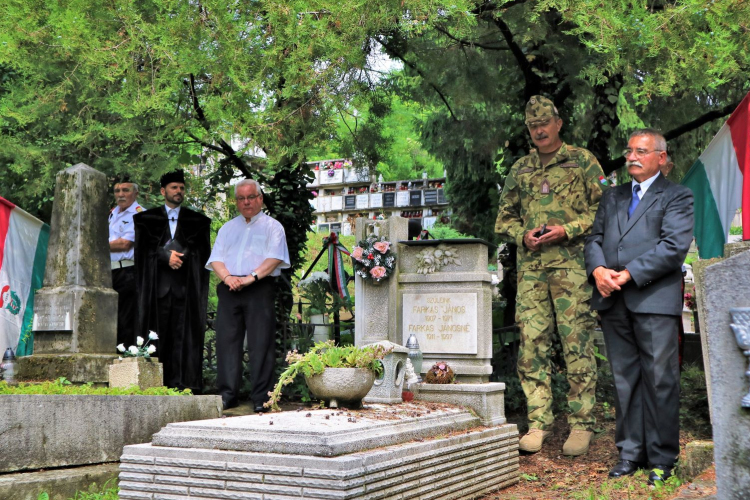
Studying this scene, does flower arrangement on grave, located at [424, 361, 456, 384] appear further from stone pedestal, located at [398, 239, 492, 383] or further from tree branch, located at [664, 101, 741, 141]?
tree branch, located at [664, 101, 741, 141]

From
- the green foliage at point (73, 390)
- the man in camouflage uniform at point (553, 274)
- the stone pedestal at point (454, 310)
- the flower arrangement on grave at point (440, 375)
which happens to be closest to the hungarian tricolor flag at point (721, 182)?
the man in camouflage uniform at point (553, 274)

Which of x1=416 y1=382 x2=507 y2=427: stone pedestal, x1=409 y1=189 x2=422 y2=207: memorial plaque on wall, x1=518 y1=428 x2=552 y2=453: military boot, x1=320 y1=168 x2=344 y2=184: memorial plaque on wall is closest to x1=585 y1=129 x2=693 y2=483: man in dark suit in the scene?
x1=416 y1=382 x2=507 y2=427: stone pedestal

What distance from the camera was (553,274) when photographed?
649 centimetres

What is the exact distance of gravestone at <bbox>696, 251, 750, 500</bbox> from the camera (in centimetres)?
276

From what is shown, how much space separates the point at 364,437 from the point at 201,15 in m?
3.95

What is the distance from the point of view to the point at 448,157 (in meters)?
12.9

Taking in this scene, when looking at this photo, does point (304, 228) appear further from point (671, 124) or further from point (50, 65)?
point (671, 124)

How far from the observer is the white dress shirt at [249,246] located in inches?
294

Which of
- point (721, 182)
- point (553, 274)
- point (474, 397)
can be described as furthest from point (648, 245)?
point (721, 182)

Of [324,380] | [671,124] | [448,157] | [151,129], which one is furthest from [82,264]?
[671,124]

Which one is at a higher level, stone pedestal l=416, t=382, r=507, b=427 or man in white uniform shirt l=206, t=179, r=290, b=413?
man in white uniform shirt l=206, t=179, r=290, b=413

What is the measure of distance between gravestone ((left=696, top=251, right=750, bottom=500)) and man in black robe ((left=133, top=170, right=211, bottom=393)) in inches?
229

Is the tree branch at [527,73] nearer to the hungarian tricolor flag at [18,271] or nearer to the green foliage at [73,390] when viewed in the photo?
the green foliage at [73,390]

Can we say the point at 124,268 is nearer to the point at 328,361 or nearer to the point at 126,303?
the point at 126,303
